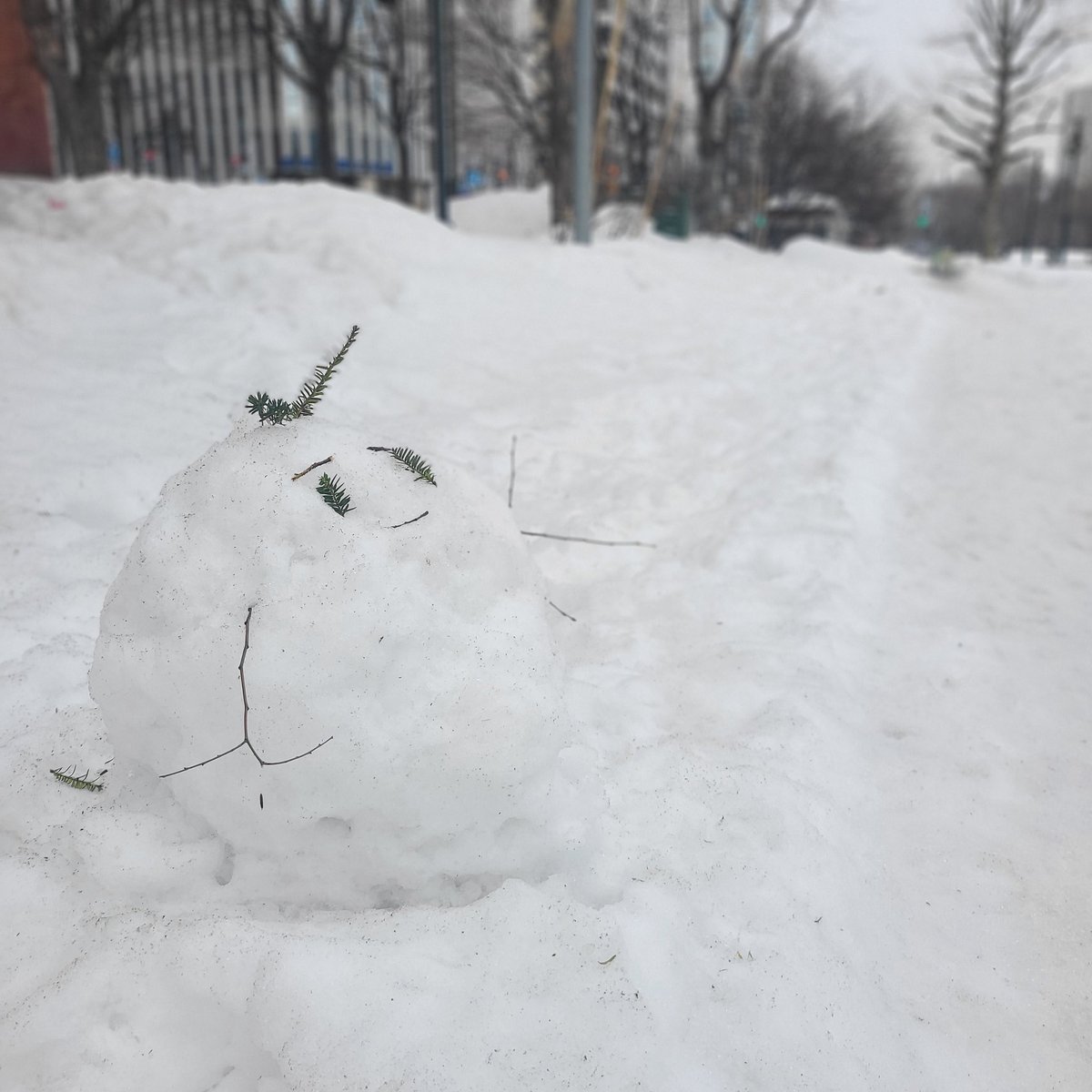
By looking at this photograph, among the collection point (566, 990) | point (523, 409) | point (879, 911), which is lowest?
point (879, 911)

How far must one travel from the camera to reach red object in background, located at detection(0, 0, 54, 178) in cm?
1184

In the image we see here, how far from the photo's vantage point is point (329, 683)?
69.7 inches

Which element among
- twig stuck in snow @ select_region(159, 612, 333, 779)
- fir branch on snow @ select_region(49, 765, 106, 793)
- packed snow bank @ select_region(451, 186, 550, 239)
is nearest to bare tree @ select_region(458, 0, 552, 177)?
packed snow bank @ select_region(451, 186, 550, 239)

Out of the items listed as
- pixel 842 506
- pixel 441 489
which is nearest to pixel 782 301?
pixel 842 506

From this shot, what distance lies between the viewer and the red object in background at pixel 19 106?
1184cm

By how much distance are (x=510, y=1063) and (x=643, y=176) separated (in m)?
25.2

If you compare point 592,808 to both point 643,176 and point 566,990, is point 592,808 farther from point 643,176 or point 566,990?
point 643,176

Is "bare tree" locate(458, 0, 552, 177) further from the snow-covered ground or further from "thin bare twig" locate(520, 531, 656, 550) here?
"thin bare twig" locate(520, 531, 656, 550)

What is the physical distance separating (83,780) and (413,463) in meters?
1.08

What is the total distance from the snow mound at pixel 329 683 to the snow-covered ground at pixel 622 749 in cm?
2

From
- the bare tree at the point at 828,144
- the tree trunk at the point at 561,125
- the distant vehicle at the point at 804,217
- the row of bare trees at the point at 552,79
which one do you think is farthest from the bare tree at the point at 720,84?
the distant vehicle at the point at 804,217

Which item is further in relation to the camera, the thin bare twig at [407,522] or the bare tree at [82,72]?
the bare tree at [82,72]

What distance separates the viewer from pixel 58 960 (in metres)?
1.67

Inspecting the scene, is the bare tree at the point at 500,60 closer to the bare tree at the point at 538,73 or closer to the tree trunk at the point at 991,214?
the bare tree at the point at 538,73
